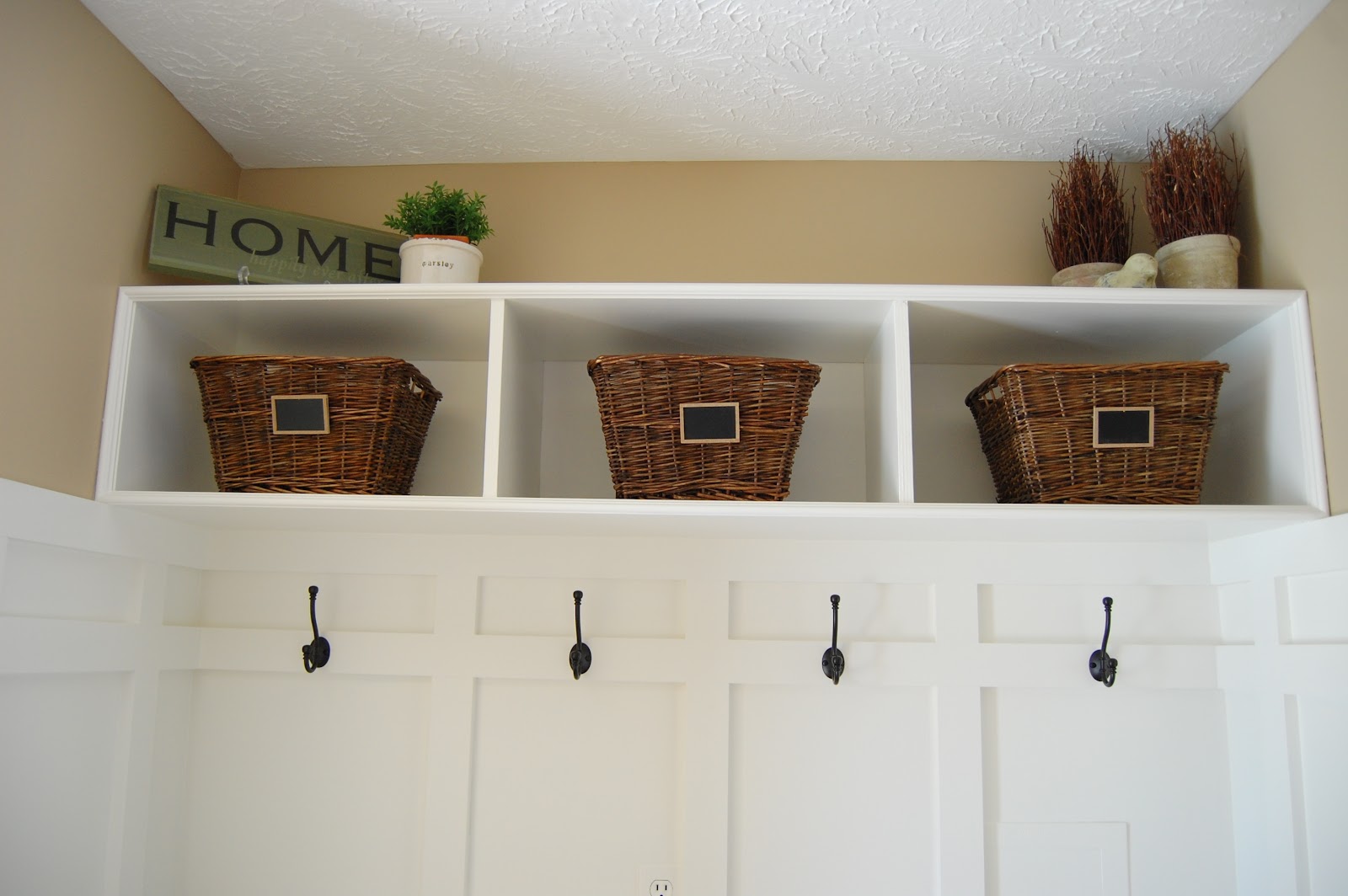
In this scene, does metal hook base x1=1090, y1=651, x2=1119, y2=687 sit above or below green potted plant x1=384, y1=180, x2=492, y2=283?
below

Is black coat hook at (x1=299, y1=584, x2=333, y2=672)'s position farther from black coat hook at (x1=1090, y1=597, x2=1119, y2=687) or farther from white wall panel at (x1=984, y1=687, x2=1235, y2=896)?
black coat hook at (x1=1090, y1=597, x2=1119, y2=687)

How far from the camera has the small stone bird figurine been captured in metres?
1.54

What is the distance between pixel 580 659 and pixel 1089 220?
114cm

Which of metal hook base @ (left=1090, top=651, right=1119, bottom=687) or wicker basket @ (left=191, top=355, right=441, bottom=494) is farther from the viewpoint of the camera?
metal hook base @ (left=1090, top=651, right=1119, bottom=687)

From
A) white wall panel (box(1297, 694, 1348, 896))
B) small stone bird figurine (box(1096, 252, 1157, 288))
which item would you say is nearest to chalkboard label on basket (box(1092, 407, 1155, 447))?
small stone bird figurine (box(1096, 252, 1157, 288))

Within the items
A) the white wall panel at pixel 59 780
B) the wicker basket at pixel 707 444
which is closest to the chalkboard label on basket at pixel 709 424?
the wicker basket at pixel 707 444

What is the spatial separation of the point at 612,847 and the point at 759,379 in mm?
834

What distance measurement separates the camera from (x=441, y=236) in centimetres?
164

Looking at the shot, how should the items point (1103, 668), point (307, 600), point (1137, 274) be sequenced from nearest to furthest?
point (1137, 274) < point (1103, 668) < point (307, 600)

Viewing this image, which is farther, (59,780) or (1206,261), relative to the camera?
(1206,261)

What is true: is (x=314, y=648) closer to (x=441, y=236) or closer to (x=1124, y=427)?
(x=441, y=236)

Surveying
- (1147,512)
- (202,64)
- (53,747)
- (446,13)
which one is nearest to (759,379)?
(1147,512)

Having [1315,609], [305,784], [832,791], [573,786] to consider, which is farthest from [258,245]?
[1315,609]

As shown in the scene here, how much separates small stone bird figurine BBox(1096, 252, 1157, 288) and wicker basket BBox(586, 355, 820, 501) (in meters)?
0.54
